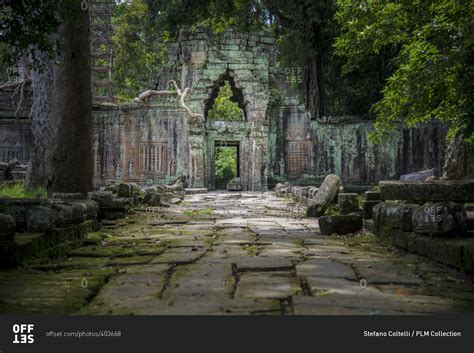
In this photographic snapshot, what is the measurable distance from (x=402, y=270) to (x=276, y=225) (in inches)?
144

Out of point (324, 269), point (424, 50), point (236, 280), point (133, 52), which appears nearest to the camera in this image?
point (236, 280)

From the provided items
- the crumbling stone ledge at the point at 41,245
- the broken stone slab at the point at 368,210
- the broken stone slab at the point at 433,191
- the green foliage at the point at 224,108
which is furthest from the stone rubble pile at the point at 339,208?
the green foliage at the point at 224,108

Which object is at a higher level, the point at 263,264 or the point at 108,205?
the point at 108,205

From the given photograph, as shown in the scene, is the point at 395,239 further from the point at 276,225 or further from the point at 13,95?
the point at 13,95

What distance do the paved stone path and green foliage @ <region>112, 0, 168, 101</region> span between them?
87.0 feet

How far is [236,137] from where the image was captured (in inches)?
875

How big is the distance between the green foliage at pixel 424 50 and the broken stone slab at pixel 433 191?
0.63m

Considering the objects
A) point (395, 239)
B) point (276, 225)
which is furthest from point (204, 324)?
point (276, 225)

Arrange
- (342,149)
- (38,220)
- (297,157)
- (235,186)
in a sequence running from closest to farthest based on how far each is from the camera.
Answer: (38,220)
(342,149)
(297,157)
(235,186)

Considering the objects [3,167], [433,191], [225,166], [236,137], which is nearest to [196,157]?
[236,137]

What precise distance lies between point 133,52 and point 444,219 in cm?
2953

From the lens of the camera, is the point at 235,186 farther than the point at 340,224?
Yes

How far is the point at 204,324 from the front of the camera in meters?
2.24

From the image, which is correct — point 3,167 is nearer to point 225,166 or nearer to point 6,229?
point 6,229
